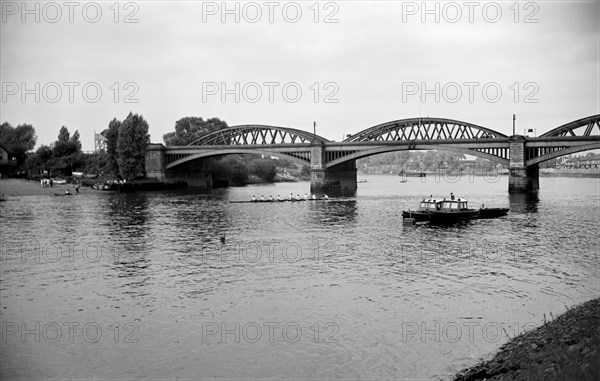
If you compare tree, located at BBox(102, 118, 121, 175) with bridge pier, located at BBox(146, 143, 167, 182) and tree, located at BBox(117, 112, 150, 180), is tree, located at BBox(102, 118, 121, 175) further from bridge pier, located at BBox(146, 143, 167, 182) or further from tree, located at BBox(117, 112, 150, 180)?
bridge pier, located at BBox(146, 143, 167, 182)

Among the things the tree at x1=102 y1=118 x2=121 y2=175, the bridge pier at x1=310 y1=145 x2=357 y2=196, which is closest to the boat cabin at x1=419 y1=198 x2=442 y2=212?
the bridge pier at x1=310 y1=145 x2=357 y2=196

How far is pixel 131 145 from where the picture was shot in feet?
380

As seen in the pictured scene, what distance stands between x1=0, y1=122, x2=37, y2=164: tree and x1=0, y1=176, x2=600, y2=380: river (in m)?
86.0

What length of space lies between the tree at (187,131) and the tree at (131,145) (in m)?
32.3

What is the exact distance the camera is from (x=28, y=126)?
135000 millimetres

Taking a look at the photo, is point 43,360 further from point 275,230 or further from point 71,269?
point 275,230

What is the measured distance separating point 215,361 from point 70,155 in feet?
424

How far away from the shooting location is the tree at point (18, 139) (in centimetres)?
12588

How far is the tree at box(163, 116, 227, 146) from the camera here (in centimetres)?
15188

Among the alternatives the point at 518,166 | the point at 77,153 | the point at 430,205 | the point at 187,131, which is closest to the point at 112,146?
the point at 77,153

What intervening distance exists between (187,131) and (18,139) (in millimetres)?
39648

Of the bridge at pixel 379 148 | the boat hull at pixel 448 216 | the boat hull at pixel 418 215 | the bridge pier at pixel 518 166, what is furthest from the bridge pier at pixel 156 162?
the boat hull at pixel 448 216

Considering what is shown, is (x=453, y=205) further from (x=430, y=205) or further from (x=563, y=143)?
(x=563, y=143)

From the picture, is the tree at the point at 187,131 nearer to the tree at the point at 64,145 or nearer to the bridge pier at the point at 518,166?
the tree at the point at 64,145
